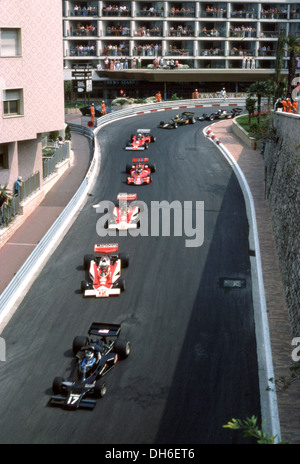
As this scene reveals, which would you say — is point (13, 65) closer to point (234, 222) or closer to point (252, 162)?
point (234, 222)

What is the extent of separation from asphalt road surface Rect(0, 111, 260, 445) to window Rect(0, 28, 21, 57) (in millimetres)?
8492

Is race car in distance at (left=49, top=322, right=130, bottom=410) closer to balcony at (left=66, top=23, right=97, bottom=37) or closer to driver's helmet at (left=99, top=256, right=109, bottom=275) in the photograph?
driver's helmet at (left=99, top=256, right=109, bottom=275)

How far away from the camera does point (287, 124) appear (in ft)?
92.9

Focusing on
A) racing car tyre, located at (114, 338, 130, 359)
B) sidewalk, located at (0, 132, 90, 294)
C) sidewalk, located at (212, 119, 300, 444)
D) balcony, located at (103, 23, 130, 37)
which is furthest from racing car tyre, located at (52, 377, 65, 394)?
balcony, located at (103, 23, 130, 37)

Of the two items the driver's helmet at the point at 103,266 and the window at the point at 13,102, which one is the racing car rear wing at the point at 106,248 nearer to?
the driver's helmet at the point at 103,266

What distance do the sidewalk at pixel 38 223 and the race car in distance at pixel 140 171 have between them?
336cm

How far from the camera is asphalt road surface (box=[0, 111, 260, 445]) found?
14961 millimetres

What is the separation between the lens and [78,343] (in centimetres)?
1795

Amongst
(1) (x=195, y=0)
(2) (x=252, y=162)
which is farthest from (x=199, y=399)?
(1) (x=195, y=0)

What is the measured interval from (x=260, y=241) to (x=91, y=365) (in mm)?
12131

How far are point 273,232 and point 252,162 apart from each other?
13.1 meters

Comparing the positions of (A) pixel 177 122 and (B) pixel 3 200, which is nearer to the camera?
(B) pixel 3 200

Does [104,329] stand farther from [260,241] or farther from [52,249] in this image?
[260,241]

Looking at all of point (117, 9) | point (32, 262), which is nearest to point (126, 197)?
point (32, 262)
